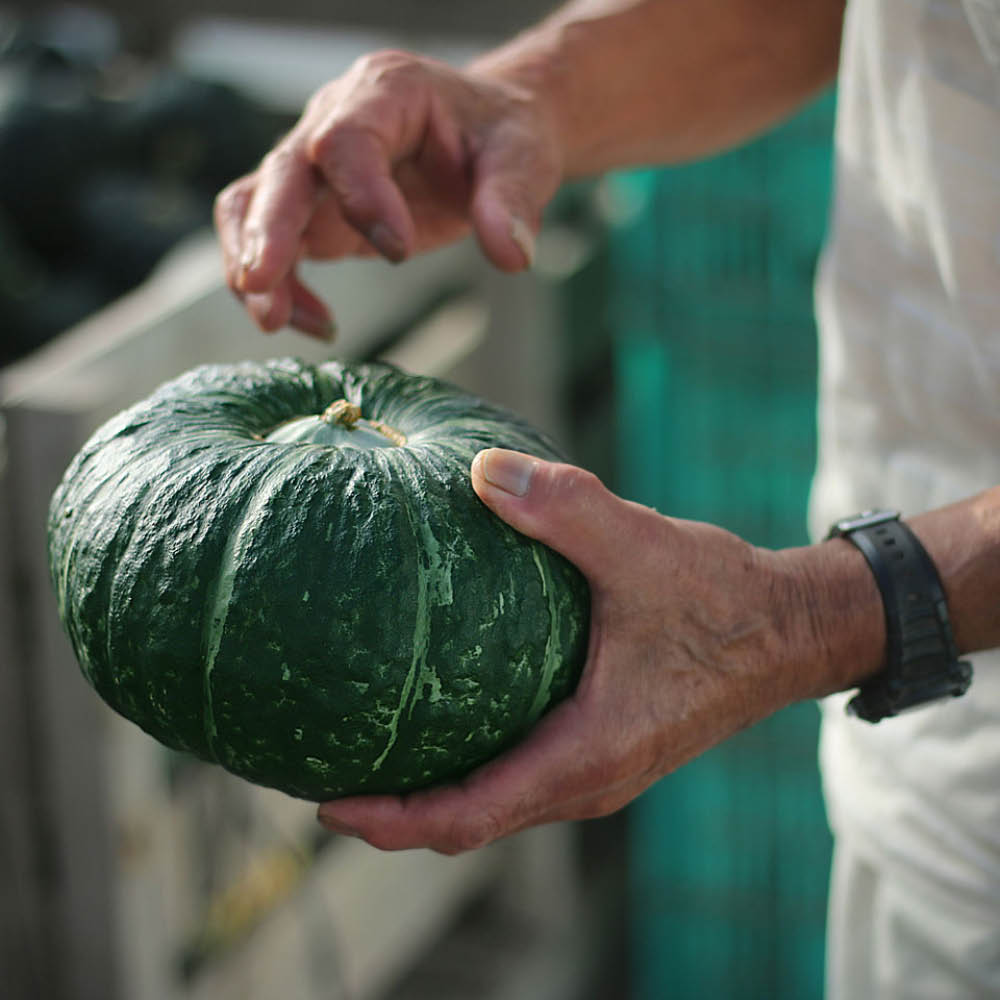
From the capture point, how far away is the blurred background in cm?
195

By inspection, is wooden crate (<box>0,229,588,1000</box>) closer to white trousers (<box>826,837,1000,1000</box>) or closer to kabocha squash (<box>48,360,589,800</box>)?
kabocha squash (<box>48,360,589,800</box>)

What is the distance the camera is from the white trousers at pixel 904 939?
148 centimetres

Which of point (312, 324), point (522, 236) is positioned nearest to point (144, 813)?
point (312, 324)

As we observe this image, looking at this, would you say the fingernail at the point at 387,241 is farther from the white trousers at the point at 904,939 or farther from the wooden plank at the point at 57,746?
the white trousers at the point at 904,939

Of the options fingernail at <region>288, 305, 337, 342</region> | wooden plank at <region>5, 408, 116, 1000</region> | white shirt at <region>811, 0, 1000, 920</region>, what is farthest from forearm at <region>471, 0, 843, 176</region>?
wooden plank at <region>5, 408, 116, 1000</region>

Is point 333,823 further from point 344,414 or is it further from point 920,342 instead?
point 920,342

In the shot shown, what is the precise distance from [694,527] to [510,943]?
2272 mm

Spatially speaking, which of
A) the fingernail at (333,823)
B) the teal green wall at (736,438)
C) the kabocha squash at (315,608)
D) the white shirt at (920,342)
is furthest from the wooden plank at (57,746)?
the teal green wall at (736,438)

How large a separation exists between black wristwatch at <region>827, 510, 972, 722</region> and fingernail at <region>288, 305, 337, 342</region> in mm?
651

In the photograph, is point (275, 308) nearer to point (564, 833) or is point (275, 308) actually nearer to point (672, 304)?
point (672, 304)

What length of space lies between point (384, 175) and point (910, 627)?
70cm

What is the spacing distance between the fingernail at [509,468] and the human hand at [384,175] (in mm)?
394

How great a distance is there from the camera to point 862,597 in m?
1.15

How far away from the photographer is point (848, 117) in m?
1.54
